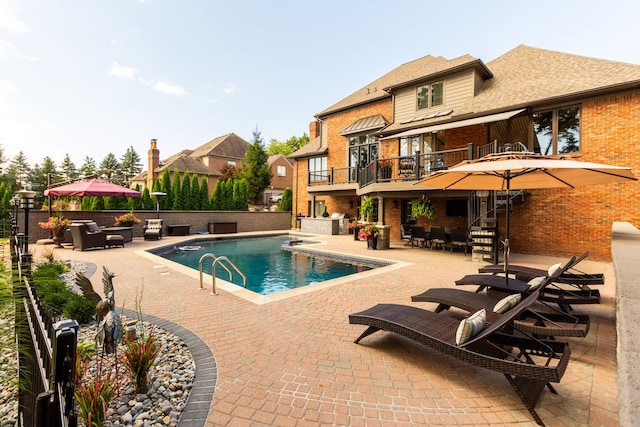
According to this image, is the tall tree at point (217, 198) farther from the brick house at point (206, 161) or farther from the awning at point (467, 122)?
the awning at point (467, 122)

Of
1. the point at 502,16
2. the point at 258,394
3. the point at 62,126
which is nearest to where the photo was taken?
the point at 258,394

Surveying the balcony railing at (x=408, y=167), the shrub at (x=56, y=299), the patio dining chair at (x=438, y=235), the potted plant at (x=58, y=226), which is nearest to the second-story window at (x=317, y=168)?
the balcony railing at (x=408, y=167)

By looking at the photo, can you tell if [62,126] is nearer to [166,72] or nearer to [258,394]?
[166,72]

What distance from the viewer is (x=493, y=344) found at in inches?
118

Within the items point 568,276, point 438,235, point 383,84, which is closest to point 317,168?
point 383,84

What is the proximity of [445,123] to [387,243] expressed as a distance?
6363 mm

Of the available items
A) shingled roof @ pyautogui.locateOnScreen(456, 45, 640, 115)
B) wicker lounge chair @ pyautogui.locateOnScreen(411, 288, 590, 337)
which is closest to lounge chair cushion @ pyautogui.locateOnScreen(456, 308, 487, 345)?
wicker lounge chair @ pyautogui.locateOnScreen(411, 288, 590, 337)

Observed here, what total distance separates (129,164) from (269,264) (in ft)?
241

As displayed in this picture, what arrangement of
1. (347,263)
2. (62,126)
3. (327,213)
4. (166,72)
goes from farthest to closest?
(327,213), (62,126), (166,72), (347,263)

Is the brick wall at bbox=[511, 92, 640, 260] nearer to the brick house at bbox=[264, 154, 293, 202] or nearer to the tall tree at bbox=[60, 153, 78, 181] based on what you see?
the brick house at bbox=[264, 154, 293, 202]

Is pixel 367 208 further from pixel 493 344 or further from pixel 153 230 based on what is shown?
pixel 493 344

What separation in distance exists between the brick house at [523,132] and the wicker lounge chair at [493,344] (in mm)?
5942

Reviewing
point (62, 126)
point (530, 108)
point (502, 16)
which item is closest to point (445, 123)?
point (530, 108)

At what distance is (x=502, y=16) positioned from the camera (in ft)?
Result: 42.8
